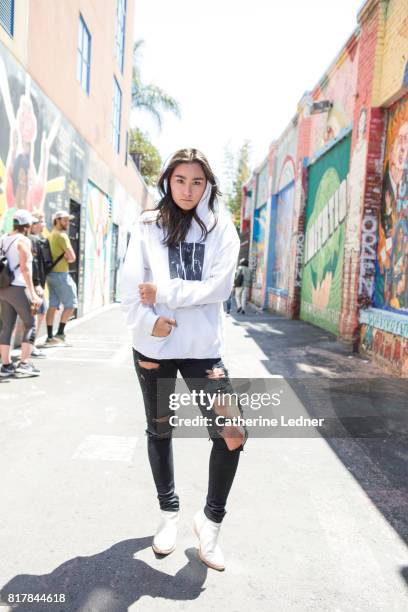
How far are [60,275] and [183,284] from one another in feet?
19.7

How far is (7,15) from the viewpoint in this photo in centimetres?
662

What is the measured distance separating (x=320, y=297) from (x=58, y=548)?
10.2m

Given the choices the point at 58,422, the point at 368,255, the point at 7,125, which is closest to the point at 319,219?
the point at 368,255

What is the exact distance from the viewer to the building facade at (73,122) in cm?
691

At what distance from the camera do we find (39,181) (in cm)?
815

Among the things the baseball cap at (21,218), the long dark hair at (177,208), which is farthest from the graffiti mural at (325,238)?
the long dark hair at (177,208)

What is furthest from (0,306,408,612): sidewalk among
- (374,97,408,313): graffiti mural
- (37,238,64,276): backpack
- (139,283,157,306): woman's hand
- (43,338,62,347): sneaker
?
(43,338,62,347): sneaker

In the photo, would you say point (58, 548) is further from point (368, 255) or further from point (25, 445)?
point (368, 255)

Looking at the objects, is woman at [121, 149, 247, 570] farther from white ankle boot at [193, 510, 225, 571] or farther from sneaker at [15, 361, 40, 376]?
sneaker at [15, 361, 40, 376]

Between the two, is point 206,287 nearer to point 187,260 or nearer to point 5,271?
point 187,260

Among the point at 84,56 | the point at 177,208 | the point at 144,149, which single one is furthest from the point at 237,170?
the point at 177,208

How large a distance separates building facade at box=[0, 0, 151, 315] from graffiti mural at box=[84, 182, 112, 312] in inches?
1.1

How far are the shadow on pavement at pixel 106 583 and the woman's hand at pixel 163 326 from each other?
1040mm

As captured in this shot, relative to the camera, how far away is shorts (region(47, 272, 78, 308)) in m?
7.94
